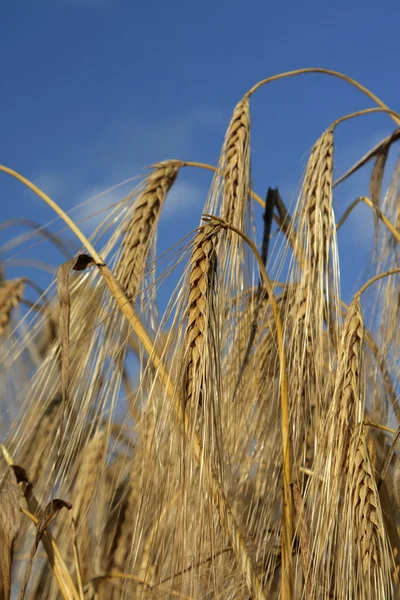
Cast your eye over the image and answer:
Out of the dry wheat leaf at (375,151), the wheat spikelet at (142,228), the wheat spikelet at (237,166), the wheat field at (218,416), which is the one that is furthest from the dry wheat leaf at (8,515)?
the dry wheat leaf at (375,151)

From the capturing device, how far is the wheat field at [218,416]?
89 centimetres

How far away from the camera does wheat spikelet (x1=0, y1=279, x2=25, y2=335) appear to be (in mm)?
1631

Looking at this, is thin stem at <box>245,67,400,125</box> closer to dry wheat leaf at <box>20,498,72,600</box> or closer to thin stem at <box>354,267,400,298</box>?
thin stem at <box>354,267,400,298</box>

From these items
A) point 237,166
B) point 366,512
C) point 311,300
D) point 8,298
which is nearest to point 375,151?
point 237,166

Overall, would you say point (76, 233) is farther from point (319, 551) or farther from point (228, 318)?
point (319, 551)

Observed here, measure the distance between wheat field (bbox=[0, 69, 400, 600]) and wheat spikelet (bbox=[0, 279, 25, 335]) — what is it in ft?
0.07

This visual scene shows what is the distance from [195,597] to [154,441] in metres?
0.19

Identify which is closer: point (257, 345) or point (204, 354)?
point (204, 354)

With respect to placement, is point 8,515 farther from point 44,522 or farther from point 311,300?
point 311,300

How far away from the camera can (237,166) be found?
1308 millimetres

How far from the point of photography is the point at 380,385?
1.45m

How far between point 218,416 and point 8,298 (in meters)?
0.90

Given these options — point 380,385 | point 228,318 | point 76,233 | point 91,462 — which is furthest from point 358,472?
point 91,462

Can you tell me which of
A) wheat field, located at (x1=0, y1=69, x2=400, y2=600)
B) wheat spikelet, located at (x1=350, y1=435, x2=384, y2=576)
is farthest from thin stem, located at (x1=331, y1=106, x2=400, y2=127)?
wheat spikelet, located at (x1=350, y1=435, x2=384, y2=576)
